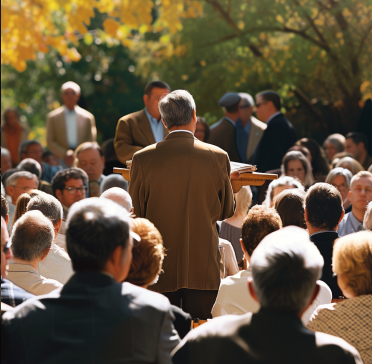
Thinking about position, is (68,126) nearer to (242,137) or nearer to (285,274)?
(242,137)

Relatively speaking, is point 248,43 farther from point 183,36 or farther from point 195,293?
point 195,293

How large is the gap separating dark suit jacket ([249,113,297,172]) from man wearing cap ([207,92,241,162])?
0.95ft

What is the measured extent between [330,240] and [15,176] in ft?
11.1

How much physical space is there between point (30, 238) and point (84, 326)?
1.42 metres

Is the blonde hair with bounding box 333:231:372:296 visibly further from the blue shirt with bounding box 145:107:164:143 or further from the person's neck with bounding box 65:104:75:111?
the person's neck with bounding box 65:104:75:111

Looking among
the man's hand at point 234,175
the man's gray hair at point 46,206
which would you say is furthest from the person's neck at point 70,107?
the man's hand at point 234,175

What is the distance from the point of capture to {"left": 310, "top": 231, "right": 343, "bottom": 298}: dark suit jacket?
3.54 meters

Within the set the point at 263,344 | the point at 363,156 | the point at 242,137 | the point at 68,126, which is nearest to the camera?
the point at 263,344

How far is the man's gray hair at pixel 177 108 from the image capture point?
3742 mm

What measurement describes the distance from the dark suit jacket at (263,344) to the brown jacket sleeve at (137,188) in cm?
182

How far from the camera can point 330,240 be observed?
375 centimetres

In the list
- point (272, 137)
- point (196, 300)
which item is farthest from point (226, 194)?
point (272, 137)

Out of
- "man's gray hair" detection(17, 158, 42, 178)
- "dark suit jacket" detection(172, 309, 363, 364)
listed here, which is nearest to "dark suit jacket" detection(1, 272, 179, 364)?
"dark suit jacket" detection(172, 309, 363, 364)

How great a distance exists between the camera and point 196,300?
3.79m
